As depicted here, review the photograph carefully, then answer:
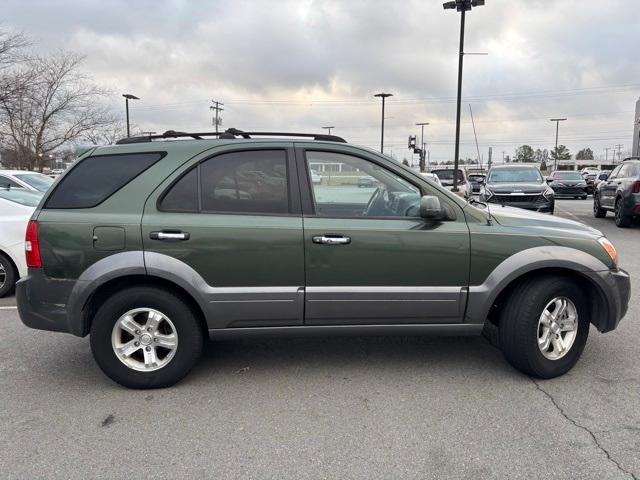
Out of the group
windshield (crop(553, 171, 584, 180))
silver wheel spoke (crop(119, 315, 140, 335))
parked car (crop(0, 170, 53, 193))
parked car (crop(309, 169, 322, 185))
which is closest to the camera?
silver wheel spoke (crop(119, 315, 140, 335))

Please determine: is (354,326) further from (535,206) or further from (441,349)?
(535,206)

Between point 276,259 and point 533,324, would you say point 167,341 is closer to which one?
point 276,259

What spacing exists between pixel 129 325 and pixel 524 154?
393 feet

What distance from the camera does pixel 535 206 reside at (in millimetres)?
12797

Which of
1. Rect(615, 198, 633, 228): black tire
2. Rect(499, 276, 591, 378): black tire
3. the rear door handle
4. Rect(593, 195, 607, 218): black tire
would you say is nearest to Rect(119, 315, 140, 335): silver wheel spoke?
the rear door handle

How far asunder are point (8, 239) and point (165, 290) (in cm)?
379

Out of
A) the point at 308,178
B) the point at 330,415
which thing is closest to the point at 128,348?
the point at 330,415

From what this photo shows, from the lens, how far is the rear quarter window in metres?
3.48

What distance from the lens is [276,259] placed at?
3412 millimetres

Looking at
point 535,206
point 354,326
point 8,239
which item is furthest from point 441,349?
point 535,206

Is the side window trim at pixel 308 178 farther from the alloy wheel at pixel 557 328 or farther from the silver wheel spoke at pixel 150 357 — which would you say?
the silver wheel spoke at pixel 150 357

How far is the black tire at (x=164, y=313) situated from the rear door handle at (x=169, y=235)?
0.38 metres

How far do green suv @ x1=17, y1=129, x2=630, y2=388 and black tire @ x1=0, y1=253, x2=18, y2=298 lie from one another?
10.0ft

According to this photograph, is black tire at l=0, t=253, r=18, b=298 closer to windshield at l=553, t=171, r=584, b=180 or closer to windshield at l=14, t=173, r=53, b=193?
windshield at l=14, t=173, r=53, b=193
